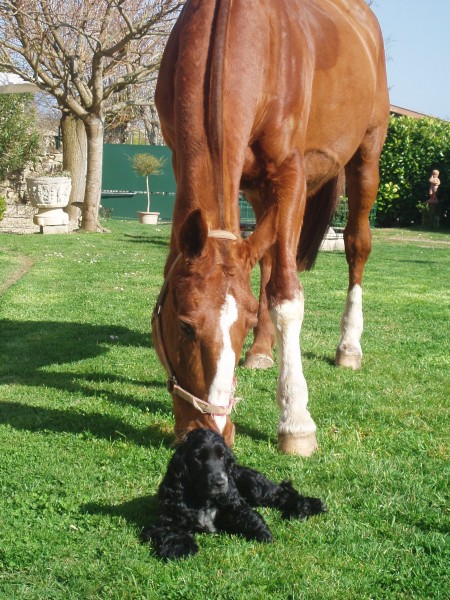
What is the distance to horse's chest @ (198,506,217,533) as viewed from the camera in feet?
9.59

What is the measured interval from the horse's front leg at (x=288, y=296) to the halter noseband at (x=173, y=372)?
0.73 meters

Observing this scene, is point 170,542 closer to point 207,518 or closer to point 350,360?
point 207,518

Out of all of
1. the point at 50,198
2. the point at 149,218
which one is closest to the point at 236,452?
the point at 50,198

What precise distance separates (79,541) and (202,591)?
603mm

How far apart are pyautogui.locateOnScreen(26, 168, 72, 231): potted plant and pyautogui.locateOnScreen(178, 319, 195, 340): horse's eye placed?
15.3m

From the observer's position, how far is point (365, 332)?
6957 mm

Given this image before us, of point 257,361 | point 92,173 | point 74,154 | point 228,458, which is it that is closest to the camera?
point 228,458

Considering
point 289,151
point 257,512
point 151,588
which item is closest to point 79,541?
point 151,588

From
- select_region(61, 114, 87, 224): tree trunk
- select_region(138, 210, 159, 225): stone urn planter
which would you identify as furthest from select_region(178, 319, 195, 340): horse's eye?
select_region(138, 210, 159, 225): stone urn planter

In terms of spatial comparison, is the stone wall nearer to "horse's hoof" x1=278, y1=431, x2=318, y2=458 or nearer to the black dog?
"horse's hoof" x1=278, y1=431, x2=318, y2=458

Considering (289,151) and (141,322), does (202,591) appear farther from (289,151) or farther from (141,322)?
(141,322)

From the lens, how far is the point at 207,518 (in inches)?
116

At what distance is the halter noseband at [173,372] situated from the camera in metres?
3.09

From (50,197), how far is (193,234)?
15.4 meters
